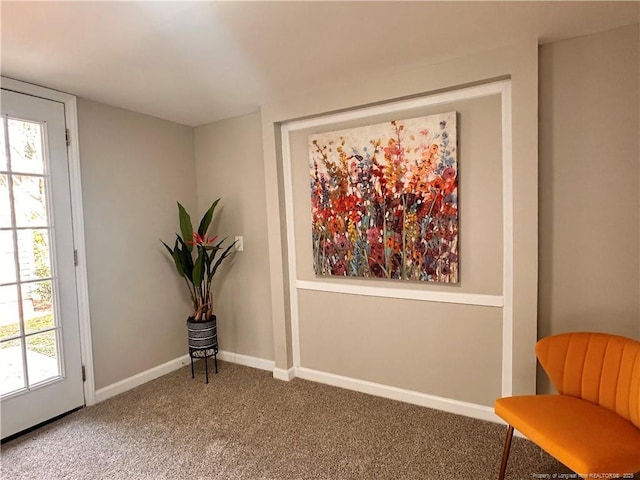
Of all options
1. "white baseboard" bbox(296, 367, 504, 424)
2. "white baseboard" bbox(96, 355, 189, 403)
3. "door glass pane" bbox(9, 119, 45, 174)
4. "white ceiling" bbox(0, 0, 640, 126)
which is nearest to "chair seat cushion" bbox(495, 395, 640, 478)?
"white baseboard" bbox(296, 367, 504, 424)

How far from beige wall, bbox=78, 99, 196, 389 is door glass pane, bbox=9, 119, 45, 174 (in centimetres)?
27

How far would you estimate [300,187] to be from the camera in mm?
2822

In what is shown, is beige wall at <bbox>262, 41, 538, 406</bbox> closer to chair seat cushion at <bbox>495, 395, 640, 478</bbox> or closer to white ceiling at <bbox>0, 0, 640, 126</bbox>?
white ceiling at <bbox>0, 0, 640, 126</bbox>

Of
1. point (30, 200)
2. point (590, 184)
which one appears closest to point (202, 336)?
point (30, 200)

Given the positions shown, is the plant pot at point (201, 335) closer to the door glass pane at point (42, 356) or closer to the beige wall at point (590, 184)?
the door glass pane at point (42, 356)

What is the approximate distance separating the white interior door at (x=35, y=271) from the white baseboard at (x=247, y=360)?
115 centimetres

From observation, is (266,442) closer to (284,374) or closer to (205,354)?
(284,374)

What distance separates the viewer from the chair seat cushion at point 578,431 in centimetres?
130

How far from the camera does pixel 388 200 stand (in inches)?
95.5

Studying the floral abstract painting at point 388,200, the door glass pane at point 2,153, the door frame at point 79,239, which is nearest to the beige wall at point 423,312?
the floral abstract painting at point 388,200

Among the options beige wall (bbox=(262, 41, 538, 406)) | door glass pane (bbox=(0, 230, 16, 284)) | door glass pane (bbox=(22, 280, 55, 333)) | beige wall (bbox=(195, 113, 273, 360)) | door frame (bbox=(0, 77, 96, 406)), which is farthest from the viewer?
beige wall (bbox=(195, 113, 273, 360))

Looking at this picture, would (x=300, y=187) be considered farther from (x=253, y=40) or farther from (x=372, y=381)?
(x=372, y=381)

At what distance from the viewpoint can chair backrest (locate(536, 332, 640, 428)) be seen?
1543 millimetres

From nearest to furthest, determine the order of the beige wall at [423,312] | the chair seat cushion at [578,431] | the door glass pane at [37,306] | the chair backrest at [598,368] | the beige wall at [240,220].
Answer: the chair seat cushion at [578,431] < the chair backrest at [598,368] < the beige wall at [423,312] < the door glass pane at [37,306] < the beige wall at [240,220]
